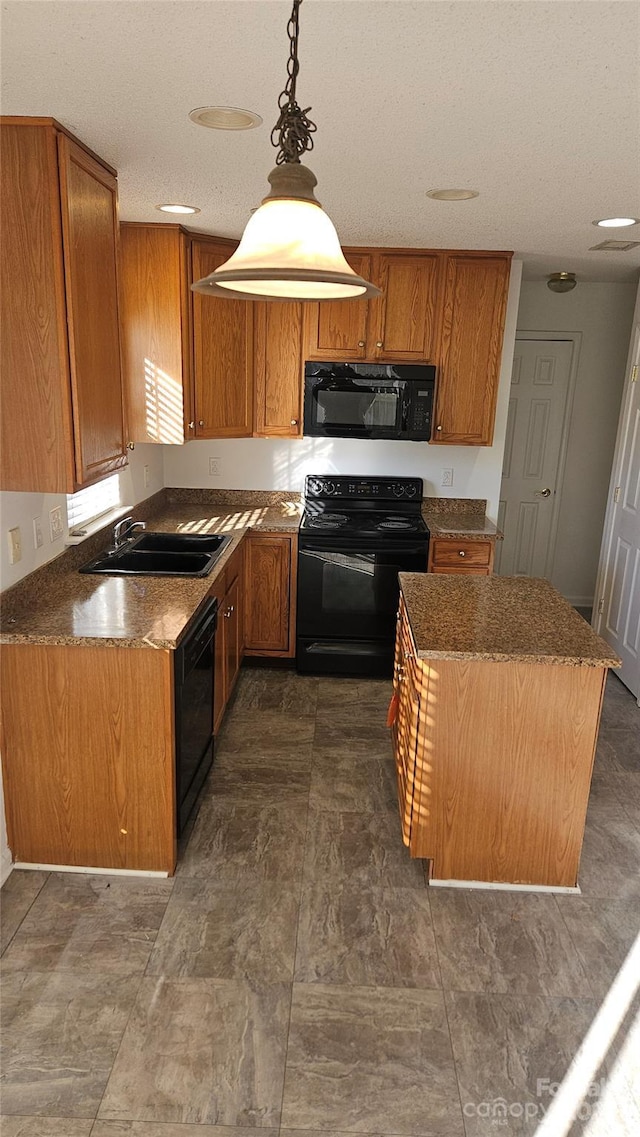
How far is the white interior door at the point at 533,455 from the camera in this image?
5203 mm

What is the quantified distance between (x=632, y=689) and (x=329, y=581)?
1798mm

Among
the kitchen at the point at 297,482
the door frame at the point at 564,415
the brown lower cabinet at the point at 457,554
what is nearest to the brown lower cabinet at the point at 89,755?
the kitchen at the point at 297,482

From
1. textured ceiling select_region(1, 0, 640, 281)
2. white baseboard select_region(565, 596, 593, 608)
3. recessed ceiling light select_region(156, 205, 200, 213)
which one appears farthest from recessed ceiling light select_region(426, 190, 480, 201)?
white baseboard select_region(565, 596, 593, 608)

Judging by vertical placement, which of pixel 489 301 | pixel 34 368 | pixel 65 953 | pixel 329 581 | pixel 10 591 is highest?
pixel 489 301

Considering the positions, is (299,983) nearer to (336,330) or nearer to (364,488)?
(364,488)

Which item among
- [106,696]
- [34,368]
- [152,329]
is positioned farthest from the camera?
[152,329]

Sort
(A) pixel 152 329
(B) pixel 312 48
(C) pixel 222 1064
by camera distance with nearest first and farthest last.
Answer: (B) pixel 312 48, (C) pixel 222 1064, (A) pixel 152 329

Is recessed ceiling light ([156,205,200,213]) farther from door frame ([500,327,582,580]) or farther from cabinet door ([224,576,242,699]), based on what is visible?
door frame ([500,327,582,580])

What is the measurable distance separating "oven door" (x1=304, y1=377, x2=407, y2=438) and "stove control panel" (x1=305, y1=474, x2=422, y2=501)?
44 cm

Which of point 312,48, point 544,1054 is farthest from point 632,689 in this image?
point 312,48

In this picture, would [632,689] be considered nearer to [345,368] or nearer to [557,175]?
[345,368]

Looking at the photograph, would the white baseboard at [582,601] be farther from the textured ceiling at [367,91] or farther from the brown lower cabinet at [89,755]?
the brown lower cabinet at [89,755]

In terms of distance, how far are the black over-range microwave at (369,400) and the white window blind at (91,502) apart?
1109 mm

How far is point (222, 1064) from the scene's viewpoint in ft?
6.10
